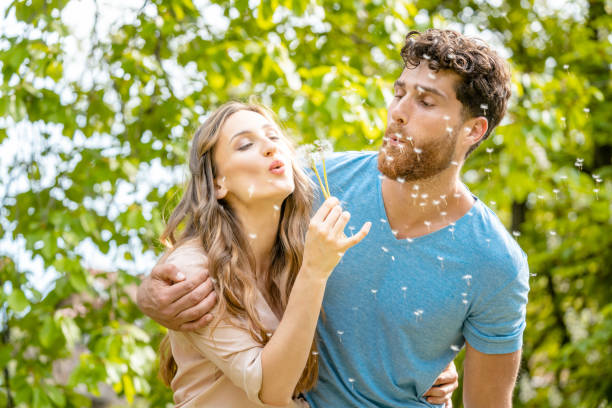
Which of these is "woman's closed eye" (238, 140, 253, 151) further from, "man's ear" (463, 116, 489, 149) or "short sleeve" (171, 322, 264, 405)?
"man's ear" (463, 116, 489, 149)

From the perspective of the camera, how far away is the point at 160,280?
2080mm

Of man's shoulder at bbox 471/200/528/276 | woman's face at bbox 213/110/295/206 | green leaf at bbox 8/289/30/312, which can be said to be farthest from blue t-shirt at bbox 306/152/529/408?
green leaf at bbox 8/289/30/312

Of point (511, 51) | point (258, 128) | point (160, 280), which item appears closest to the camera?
point (160, 280)

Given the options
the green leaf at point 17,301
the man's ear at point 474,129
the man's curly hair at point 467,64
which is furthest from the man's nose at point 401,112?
the green leaf at point 17,301

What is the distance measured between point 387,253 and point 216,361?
0.70 metres

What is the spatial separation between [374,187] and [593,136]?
3885 mm

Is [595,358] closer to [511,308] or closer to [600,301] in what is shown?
[600,301]

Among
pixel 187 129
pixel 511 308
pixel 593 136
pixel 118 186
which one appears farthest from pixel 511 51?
pixel 511 308

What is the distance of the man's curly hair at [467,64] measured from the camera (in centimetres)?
225

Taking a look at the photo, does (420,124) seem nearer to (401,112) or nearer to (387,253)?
(401,112)

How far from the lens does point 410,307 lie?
2240 millimetres

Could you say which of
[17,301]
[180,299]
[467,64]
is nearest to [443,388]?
[180,299]

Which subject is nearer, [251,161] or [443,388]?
[251,161]

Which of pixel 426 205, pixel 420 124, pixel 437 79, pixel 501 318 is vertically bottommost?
pixel 501 318
